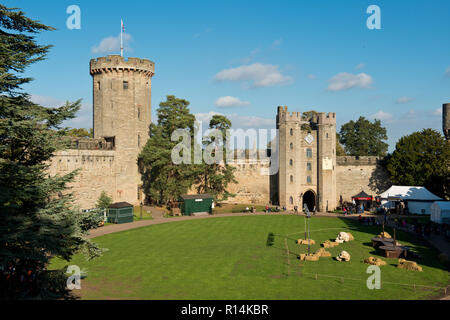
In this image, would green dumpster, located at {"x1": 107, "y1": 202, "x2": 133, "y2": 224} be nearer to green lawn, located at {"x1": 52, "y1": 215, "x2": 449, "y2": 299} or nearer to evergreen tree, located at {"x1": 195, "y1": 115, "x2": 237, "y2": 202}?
green lawn, located at {"x1": 52, "y1": 215, "x2": 449, "y2": 299}

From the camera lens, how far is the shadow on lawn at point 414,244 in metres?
22.4

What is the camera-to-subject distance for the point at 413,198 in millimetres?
42281

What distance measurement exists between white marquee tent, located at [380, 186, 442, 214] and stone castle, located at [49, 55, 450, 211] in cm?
684

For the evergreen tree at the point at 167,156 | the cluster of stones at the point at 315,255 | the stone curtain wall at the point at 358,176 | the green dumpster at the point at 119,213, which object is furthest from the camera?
the stone curtain wall at the point at 358,176

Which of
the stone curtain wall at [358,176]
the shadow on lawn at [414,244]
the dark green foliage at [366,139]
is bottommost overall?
the shadow on lawn at [414,244]

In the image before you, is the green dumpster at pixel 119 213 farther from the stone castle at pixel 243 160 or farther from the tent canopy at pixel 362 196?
the tent canopy at pixel 362 196

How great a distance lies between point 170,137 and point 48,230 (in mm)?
33790

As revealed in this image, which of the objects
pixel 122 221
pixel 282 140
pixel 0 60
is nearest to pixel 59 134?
pixel 0 60

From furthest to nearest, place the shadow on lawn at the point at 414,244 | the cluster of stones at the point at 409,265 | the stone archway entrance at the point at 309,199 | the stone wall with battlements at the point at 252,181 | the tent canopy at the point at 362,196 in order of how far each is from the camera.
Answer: the stone wall with battlements at the point at 252,181, the stone archway entrance at the point at 309,199, the tent canopy at the point at 362,196, the shadow on lawn at the point at 414,244, the cluster of stones at the point at 409,265

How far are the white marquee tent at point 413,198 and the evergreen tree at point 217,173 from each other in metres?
19.0

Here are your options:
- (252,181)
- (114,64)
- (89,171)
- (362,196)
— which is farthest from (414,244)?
(114,64)

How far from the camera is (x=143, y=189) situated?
48.3m

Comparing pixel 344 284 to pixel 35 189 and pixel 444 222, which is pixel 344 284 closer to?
pixel 35 189
